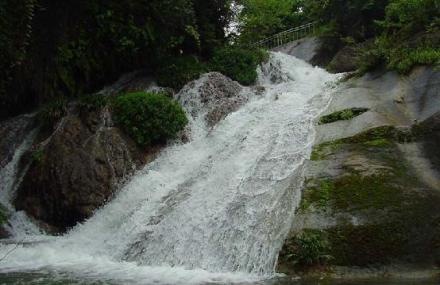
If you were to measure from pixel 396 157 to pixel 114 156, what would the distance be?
24.3 feet

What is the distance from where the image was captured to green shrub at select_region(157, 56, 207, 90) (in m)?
17.2

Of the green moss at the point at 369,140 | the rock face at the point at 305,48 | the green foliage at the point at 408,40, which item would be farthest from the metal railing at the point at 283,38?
the green moss at the point at 369,140

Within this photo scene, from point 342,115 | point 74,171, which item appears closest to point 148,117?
point 74,171

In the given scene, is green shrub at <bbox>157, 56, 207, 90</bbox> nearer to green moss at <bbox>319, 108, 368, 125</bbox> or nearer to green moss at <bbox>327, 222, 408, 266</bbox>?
green moss at <bbox>319, 108, 368, 125</bbox>

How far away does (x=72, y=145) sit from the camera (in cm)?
1334

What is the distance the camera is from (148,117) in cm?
1423

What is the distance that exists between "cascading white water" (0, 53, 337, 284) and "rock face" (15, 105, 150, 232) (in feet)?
1.63

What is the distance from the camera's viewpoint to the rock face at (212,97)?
1538 cm

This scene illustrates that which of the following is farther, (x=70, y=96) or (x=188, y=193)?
(x=70, y=96)

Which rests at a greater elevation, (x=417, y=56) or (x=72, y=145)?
(x=417, y=56)

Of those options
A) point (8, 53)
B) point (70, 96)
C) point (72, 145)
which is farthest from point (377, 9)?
point (8, 53)

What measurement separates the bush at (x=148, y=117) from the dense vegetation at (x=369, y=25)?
551 cm

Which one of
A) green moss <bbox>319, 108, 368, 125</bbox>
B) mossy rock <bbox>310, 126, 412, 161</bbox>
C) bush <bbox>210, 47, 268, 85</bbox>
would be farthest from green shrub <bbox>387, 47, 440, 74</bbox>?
bush <bbox>210, 47, 268, 85</bbox>

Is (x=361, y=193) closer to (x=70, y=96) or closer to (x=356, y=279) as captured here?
(x=356, y=279)
